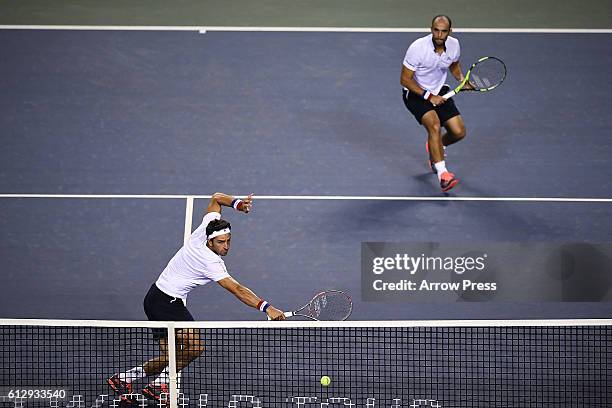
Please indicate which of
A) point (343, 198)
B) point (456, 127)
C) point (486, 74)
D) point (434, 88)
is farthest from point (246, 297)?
point (486, 74)

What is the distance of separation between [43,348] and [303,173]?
14.7 ft

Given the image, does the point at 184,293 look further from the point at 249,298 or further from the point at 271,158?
the point at 271,158

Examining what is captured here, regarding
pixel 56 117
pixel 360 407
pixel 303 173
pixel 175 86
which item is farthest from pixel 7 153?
pixel 360 407

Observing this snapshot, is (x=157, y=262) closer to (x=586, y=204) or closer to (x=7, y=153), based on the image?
(x=7, y=153)

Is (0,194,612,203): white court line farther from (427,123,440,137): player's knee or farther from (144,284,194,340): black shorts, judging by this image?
(144,284,194,340): black shorts

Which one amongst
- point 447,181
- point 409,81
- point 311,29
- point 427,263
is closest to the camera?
point 427,263

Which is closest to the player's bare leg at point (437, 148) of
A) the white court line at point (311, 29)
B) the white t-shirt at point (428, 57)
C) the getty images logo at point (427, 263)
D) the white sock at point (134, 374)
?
the white t-shirt at point (428, 57)

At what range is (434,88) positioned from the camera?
13906 mm

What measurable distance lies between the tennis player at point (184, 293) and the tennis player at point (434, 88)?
Answer: 352 cm

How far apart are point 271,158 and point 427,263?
2.75m

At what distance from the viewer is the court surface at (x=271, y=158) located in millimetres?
12820

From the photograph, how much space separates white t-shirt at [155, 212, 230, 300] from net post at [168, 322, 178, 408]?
4.78ft

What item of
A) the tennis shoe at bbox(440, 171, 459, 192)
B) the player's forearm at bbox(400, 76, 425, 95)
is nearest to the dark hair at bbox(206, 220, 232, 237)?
the tennis shoe at bbox(440, 171, 459, 192)

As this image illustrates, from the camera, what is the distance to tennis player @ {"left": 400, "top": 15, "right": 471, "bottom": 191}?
1357cm
